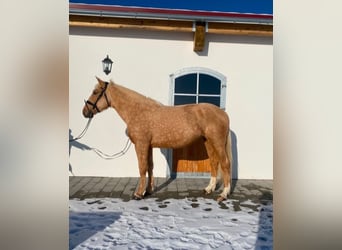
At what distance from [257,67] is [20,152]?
5438mm

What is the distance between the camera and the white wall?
207 inches

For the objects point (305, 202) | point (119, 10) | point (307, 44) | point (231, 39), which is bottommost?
point (305, 202)

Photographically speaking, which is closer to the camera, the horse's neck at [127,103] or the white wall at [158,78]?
the horse's neck at [127,103]

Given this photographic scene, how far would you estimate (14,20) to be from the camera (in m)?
0.80

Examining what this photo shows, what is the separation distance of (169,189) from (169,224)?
1539 millimetres

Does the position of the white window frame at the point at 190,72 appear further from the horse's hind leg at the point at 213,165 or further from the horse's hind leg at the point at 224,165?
the horse's hind leg at the point at 224,165

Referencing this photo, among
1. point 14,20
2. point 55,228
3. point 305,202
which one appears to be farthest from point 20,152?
point 305,202

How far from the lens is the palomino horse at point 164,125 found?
3885 millimetres

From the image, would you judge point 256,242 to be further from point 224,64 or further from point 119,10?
point 119,10

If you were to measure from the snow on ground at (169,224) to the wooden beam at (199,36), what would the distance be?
3.20 meters

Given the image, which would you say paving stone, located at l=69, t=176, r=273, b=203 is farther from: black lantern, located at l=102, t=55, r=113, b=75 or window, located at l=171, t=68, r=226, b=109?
black lantern, located at l=102, t=55, r=113, b=75

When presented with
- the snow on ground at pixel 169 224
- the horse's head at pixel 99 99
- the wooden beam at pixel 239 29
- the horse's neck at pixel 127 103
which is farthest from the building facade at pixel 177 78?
the snow on ground at pixel 169 224

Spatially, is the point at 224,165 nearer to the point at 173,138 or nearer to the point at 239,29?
the point at 173,138

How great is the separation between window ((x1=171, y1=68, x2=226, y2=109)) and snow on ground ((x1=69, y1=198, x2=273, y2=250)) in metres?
2.39
